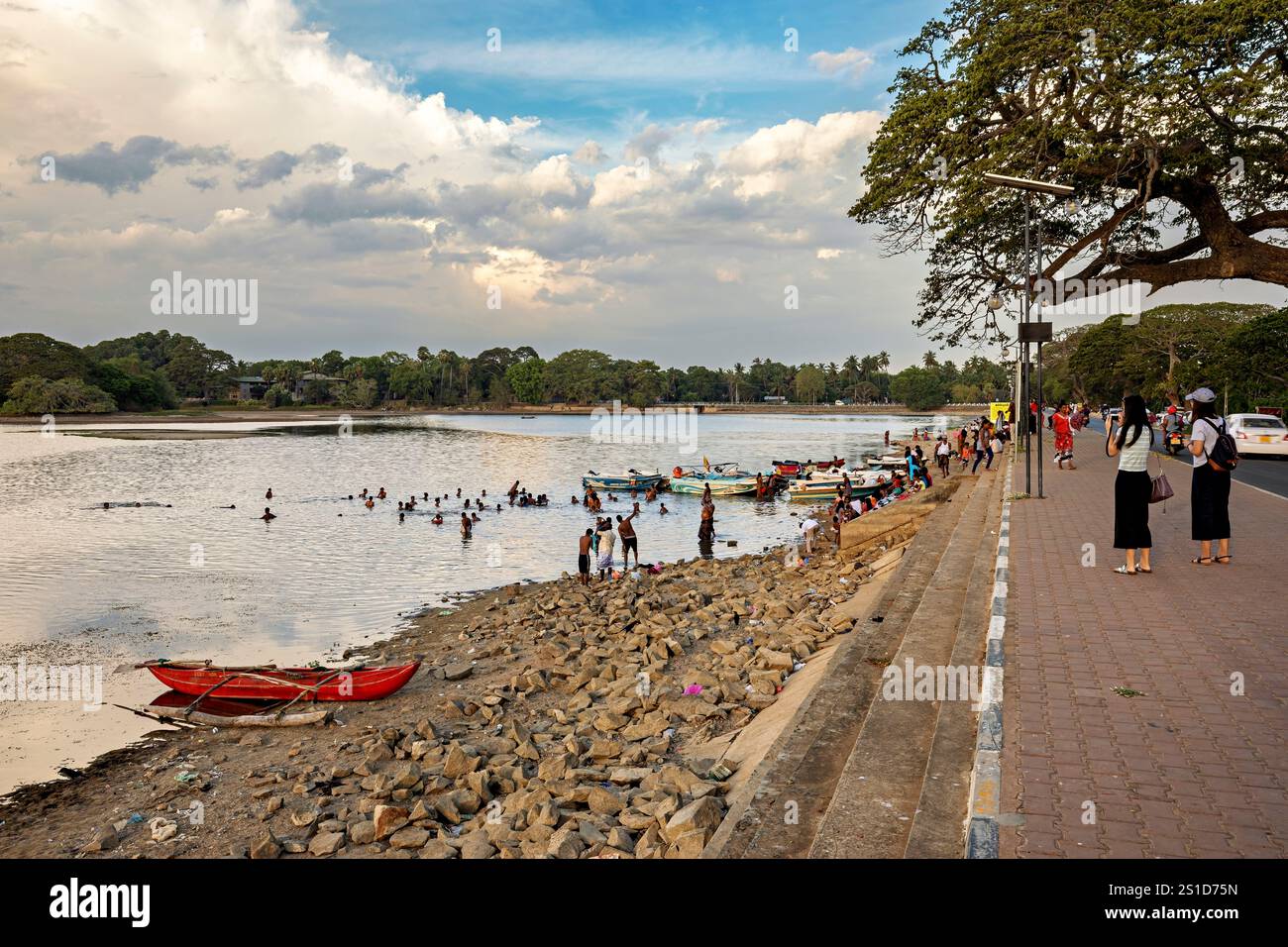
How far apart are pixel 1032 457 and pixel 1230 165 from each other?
14822mm

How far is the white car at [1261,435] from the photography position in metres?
27.2

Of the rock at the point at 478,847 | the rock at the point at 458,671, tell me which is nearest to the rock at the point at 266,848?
the rock at the point at 478,847

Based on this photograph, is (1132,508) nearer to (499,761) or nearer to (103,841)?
(499,761)

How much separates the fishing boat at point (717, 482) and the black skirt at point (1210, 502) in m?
33.0

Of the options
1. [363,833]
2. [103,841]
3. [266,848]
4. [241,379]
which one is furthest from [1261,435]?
[241,379]

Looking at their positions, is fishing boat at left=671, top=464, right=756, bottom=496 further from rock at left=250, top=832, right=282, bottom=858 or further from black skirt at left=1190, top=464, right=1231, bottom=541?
rock at left=250, top=832, right=282, bottom=858

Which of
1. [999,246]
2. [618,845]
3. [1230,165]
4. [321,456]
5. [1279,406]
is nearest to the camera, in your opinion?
[618,845]

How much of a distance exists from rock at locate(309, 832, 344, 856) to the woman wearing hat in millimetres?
9980

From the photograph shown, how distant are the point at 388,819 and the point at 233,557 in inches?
897

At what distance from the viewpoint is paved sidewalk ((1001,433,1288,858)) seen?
12.6 ft

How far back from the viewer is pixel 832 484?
4000cm

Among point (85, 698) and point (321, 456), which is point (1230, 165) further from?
→ point (321, 456)
